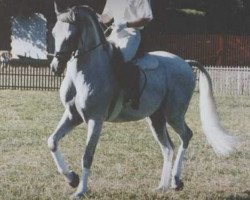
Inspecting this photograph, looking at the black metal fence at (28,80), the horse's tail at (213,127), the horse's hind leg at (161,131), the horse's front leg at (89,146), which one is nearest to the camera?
the horse's front leg at (89,146)

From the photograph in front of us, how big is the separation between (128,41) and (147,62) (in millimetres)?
460

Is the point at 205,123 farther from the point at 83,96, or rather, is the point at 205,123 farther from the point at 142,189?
the point at 83,96

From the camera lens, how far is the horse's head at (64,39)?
22.9 feet

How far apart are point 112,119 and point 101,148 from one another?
12.1ft

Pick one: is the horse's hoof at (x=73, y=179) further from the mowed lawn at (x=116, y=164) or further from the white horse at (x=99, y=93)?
the mowed lawn at (x=116, y=164)

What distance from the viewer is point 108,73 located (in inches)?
302

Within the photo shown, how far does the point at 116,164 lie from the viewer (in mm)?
10109

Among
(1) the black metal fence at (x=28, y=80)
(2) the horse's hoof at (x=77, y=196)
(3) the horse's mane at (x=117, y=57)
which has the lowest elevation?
(1) the black metal fence at (x=28, y=80)

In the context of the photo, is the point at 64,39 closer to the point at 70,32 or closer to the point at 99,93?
the point at 70,32

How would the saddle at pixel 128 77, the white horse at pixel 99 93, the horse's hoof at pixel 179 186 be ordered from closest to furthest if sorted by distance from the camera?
1. the white horse at pixel 99 93
2. the saddle at pixel 128 77
3. the horse's hoof at pixel 179 186

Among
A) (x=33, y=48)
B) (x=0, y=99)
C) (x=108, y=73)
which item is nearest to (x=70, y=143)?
(x=108, y=73)

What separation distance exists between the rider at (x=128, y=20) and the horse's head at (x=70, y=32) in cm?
68

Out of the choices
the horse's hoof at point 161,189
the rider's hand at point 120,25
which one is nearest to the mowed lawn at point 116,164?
the horse's hoof at point 161,189

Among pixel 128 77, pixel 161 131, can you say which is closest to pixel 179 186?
pixel 161 131
